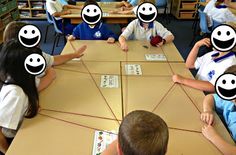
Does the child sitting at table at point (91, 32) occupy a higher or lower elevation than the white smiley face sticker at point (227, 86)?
lower

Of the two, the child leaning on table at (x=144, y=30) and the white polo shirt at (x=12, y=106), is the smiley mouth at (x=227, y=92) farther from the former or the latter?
the child leaning on table at (x=144, y=30)

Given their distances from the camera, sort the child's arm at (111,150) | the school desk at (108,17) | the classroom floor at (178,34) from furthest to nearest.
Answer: the classroom floor at (178,34) < the school desk at (108,17) < the child's arm at (111,150)

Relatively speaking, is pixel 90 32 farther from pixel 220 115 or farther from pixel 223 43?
pixel 220 115

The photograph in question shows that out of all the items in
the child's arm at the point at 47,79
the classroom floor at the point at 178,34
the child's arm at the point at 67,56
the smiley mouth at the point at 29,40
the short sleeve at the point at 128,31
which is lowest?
the classroom floor at the point at 178,34

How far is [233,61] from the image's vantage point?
1.65 metres

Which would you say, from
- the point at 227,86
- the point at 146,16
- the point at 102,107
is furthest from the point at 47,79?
the point at 227,86

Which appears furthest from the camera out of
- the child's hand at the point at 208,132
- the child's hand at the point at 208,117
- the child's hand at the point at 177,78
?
→ the child's hand at the point at 177,78

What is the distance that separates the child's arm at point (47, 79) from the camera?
1.54 meters

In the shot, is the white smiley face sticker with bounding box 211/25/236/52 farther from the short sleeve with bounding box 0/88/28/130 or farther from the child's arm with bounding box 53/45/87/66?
the short sleeve with bounding box 0/88/28/130

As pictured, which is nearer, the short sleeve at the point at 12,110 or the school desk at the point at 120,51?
the short sleeve at the point at 12,110

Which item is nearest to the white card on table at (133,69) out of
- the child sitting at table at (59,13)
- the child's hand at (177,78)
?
the child's hand at (177,78)

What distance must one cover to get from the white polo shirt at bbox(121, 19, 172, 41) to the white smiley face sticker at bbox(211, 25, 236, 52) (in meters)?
0.89

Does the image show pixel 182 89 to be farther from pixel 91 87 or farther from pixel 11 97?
pixel 11 97

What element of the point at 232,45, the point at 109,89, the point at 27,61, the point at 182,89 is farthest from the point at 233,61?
the point at 27,61
